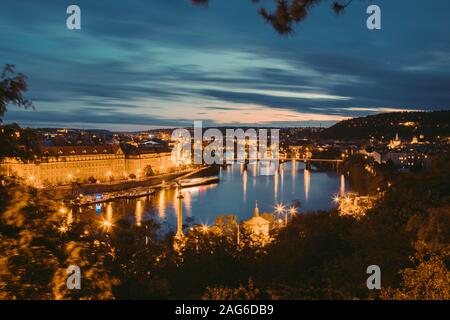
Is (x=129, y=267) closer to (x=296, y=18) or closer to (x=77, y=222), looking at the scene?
(x=77, y=222)

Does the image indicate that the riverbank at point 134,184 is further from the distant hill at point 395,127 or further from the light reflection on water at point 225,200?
the distant hill at point 395,127

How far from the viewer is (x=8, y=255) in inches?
52.3

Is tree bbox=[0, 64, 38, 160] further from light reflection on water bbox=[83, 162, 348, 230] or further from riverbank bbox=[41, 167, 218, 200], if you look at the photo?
riverbank bbox=[41, 167, 218, 200]

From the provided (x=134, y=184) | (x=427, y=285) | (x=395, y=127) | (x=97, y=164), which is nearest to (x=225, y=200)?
(x=134, y=184)

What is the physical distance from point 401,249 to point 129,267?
6.12ft

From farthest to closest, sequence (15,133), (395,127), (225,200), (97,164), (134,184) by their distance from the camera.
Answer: (395,127), (97,164), (134,184), (225,200), (15,133)

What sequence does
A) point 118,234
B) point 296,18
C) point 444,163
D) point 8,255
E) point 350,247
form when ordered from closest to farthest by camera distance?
point 8,255 → point 296,18 → point 118,234 → point 444,163 → point 350,247

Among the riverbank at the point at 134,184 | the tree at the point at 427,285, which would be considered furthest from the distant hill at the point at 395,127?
the tree at the point at 427,285

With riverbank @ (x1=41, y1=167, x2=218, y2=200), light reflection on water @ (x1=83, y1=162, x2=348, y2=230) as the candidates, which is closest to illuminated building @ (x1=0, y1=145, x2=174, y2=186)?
riverbank @ (x1=41, y1=167, x2=218, y2=200)

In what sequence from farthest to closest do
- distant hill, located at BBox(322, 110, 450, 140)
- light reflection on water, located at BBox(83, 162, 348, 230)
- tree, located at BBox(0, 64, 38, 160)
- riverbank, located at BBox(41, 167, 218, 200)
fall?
distant hill, located at BBox(322, 110, 450, 140)
riverbank, located at BBox(41, 167, 218, 200)
light reflection on water, located at BBox(83, 162, 348, 230)
tree, located at BBox(0, 64, 38, 160)

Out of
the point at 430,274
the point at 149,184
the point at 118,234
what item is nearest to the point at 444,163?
the point at 430,274

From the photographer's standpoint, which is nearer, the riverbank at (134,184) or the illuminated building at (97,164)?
the riverbank at (134,184)

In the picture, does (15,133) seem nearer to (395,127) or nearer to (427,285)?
(427,285)

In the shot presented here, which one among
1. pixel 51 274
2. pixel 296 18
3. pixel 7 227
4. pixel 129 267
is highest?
pixel 296 18
